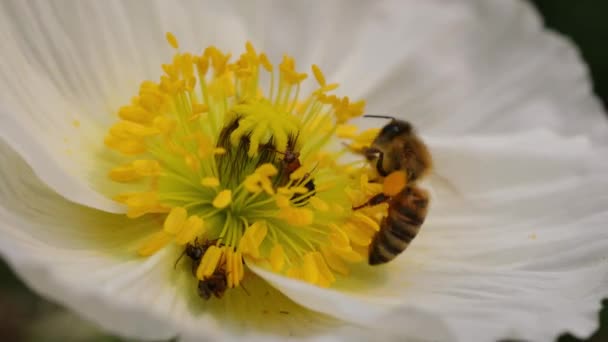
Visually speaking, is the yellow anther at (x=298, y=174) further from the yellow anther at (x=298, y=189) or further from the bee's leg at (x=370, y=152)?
the bee's leg at (x=370, y=152)

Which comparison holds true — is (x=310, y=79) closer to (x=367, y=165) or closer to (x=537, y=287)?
(x=367, y=165)

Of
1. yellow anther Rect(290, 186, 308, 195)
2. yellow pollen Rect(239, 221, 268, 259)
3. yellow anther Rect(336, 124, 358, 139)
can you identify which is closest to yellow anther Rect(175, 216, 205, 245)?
yellow pollen Rect(239, 221, 268, 259)

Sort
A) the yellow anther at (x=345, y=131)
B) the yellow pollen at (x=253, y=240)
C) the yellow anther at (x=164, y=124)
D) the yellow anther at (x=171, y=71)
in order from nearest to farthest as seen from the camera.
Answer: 1. the yellow pollen at (x=253, y=240)
2. the yellow anther at (x=164, y=124)
3. the yellow anther at (x=171, y=71)
4. the yellow anther at (x=345, y=131)

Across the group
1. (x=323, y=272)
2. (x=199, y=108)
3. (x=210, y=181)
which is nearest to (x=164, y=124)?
(x=199, y=108)

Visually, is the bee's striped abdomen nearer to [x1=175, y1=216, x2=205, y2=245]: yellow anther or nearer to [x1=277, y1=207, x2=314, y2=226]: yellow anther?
[x1=277, y1=207, x2=314, y2=226]: yellow anther

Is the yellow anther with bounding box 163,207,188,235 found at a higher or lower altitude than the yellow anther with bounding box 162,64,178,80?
lower

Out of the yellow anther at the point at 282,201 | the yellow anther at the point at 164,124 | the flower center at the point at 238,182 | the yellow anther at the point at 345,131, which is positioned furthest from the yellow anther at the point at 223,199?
the yellow anther at the point at 345,131

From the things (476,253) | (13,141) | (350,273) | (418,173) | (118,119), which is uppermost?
(13,141)

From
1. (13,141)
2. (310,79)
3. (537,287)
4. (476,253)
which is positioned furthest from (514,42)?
(13,141)
